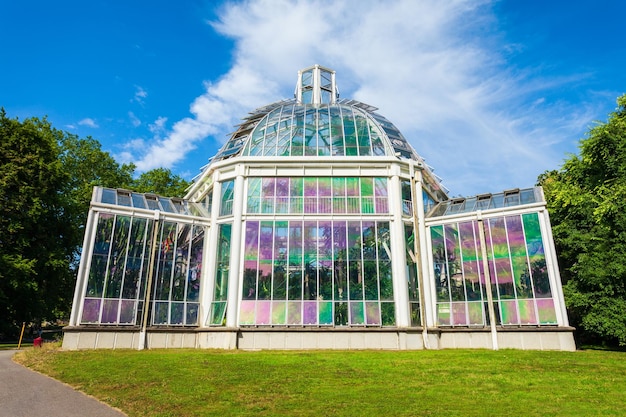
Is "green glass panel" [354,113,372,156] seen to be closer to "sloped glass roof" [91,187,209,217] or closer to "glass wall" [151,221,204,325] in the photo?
"sloped glass roof" [91,187,209,217]

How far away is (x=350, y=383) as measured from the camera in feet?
41.6

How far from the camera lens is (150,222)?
2411 cm

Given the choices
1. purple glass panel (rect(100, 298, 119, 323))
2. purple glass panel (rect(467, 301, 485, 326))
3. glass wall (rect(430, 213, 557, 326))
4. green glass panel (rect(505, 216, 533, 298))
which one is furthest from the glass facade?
purple glass panel (rect(100, 298, 119, 323))

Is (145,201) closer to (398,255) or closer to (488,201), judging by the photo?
(398,255)

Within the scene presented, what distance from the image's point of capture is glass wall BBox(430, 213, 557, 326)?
21.8 metres

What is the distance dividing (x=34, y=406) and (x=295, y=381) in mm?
6883

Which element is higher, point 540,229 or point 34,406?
point 540,229

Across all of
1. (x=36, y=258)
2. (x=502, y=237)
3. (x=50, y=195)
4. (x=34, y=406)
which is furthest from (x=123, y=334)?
(x=502, y=237)

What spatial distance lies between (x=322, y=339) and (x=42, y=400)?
517 inches

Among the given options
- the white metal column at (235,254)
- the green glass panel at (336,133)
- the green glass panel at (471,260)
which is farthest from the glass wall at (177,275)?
the green glass panel at (471,260)

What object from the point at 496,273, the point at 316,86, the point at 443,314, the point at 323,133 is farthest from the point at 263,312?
the point at 316,86

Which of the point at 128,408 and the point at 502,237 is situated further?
the point at 502,237

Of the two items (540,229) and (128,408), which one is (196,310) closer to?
(128,408)

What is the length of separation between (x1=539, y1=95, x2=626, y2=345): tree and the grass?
7.55 metres
